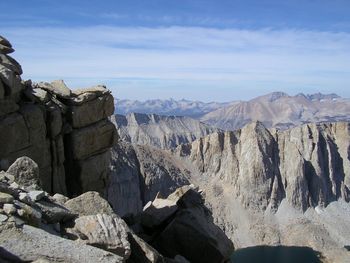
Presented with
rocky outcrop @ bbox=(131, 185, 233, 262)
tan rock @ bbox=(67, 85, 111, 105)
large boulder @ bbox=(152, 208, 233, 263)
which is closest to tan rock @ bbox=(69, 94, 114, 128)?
tan rock @ bbox=(67, 85, 111, 105)

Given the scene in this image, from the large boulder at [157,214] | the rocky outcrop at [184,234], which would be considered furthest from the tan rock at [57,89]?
the rocky outcrop at [184,234]

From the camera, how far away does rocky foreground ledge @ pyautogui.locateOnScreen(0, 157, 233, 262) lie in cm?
1336

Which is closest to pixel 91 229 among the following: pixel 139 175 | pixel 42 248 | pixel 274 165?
pixel 42 248

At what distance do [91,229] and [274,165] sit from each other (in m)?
172

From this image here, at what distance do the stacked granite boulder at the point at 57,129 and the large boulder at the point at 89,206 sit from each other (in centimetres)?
1212

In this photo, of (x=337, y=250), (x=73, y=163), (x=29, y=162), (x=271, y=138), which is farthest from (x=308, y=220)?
(x=29, y=162)

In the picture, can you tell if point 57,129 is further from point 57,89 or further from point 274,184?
point 274,184

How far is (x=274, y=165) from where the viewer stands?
184875 mm

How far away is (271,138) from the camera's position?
190 meters

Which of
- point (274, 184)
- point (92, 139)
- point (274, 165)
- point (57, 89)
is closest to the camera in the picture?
point (57, 89)

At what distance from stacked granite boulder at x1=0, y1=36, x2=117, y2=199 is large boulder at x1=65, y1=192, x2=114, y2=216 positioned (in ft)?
39.8

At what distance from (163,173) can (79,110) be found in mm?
134004

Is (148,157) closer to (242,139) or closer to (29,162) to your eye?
(242,139)

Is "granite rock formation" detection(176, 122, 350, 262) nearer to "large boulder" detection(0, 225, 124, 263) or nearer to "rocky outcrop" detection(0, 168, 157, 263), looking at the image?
"rocky outcrop" detection(0, 168, 157, 263)
